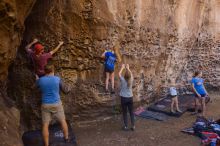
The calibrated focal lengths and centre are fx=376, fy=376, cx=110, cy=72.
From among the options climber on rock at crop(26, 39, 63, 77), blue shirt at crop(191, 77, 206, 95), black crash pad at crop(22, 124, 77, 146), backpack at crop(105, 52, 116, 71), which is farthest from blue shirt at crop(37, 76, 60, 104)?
blue shirt at crop(191, 77, 206, 95)

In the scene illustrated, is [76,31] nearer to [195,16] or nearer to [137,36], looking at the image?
[137,36]

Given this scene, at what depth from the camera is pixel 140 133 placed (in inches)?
405

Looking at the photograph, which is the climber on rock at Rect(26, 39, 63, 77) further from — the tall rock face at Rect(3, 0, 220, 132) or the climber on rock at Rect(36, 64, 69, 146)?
the climber on rock at Rect(36, 64, 69, 146)

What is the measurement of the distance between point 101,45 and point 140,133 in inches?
112

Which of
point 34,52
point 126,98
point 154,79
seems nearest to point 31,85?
point 34,52

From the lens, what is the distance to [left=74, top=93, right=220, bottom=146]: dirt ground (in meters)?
9.58

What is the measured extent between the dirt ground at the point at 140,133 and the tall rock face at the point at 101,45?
66cm

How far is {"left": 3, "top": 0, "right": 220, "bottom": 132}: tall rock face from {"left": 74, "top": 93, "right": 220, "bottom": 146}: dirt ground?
0.66 m

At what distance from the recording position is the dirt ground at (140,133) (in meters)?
9.58

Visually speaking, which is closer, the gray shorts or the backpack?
the gray shorts

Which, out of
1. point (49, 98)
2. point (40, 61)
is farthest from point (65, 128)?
point (40, 61)

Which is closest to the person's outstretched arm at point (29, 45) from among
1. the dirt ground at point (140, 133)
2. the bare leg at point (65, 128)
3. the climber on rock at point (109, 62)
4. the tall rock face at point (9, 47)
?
the tall rock face at point (9, 47)

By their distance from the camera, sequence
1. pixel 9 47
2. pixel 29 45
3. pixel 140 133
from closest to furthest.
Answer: pixel 9 47 → pixel 29 45 → pixel 140 133

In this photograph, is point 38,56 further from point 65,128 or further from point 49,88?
point 65,128
